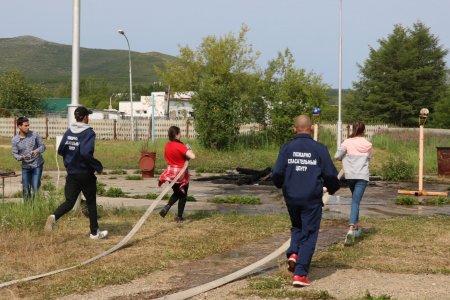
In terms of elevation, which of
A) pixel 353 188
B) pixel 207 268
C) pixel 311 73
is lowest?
pixel 207 268

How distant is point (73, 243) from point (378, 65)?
223 feet

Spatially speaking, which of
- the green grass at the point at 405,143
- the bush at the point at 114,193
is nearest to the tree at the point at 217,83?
the green grass at the point at 405,143

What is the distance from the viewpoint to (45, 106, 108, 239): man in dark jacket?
31.4ft

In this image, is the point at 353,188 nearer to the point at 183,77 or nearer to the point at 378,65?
the point at 183,77

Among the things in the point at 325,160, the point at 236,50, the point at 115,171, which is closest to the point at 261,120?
the point at 115,171

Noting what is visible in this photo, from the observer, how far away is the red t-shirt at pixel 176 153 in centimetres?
1110

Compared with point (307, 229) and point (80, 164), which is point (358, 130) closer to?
point (307, 229)

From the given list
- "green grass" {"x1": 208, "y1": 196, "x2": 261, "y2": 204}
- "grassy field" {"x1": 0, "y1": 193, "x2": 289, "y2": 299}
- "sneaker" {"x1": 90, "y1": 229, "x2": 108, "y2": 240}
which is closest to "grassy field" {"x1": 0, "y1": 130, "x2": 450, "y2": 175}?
"green grass" {"x1": 208, "y1": 196, "x2": 261, "y2": 204}

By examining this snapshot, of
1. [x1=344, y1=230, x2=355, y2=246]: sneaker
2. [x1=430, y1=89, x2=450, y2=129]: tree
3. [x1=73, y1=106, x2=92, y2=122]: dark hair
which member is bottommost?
[x1=344, y1=230, x2=355, y2=246]: sneaker

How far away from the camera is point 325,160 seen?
23.4 ft

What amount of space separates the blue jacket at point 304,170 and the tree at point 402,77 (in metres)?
65.3

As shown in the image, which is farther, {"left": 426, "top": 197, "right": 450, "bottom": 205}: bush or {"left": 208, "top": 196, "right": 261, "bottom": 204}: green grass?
{"left": 426, "top": 197, "right": 450, "bottom": 205}: bush

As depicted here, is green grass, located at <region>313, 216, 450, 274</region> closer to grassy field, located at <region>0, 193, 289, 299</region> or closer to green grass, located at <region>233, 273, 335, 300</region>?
green grass, located at <region>233, 273, 335, 300</region>

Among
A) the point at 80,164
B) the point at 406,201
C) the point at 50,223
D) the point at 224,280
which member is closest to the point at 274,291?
the point at 224,280
